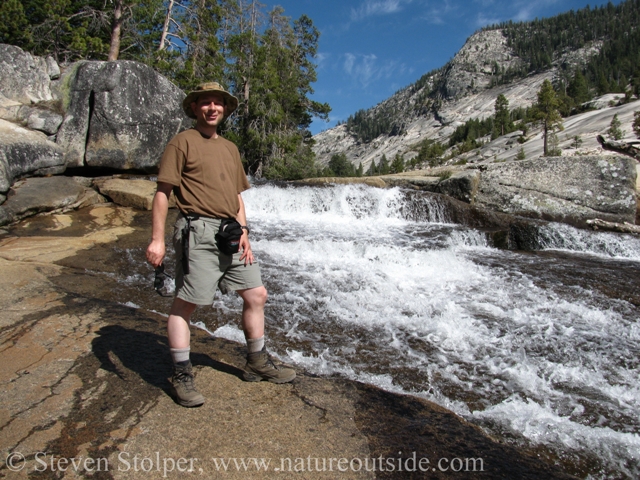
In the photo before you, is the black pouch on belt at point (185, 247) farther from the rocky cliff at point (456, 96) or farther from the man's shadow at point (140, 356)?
the rocky cliff at point (456, 96)

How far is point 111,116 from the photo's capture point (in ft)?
39.5

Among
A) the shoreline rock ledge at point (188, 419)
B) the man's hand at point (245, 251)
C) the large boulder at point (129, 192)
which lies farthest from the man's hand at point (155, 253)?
the large boulder at point (129, 192)

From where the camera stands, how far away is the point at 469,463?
1.91m

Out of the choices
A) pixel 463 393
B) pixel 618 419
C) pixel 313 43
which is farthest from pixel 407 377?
pixel 313 43

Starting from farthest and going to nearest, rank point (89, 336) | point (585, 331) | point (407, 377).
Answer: point (585, 331), point (407, 377), point (89, 336)

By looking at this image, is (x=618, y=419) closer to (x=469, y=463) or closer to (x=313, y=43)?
(x=469, y=463)

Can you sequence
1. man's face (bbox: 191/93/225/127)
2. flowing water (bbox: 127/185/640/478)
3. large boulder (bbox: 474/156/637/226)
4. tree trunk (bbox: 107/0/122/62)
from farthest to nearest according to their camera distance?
tree trunk (bbox: 107/0/122/62)
large boulder (bbox: 474/156/637/226)
flowing water (bbox: 127/185/640/478)
man's face (bbox: 191/93/225/127)

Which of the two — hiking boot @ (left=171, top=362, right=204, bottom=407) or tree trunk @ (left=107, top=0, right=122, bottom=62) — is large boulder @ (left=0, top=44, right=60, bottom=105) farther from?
hiking boot @ (left=171, top=362, right=204, bottom=407)

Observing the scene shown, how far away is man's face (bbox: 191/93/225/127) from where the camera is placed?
247cm

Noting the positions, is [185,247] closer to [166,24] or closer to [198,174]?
[198,174]

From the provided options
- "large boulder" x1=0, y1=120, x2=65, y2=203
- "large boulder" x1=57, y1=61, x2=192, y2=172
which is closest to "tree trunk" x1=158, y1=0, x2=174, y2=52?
"large boulder" x1=57, y1=61, x2=192, y2=172

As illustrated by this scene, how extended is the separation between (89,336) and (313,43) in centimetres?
3817

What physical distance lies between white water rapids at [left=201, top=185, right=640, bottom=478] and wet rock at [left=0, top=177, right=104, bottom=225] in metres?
5.19

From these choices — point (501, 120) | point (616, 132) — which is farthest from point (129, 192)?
point (501, 120)
